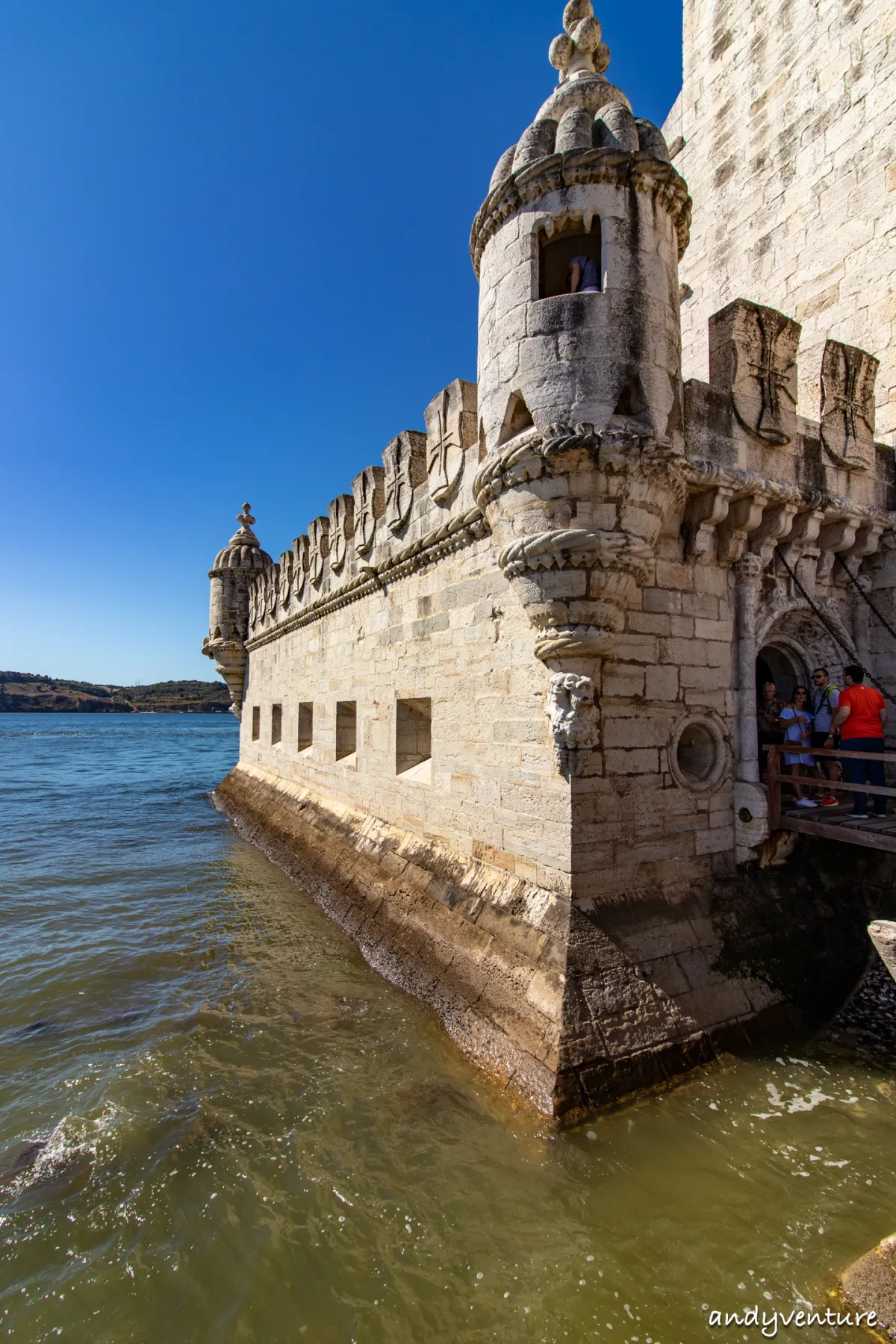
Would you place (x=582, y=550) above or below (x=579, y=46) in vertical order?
below

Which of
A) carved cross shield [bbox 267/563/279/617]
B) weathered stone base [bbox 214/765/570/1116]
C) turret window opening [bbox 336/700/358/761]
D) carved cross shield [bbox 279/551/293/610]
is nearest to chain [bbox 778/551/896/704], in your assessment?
weathered stone base [bbox 214/765/570/1116]

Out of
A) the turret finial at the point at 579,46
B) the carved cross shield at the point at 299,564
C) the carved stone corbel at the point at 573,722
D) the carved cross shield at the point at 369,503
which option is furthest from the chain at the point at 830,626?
the carved cross shield at the point at 299,564

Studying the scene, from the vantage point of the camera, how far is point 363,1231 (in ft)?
10.00

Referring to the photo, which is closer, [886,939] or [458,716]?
[886,939]

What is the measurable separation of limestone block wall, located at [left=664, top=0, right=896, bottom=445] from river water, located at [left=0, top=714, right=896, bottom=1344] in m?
5.95

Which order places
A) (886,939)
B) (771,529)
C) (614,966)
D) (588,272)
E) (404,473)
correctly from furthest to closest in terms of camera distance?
(404,473)
(771,529)
(588,272)
(614,966)
(886,939)

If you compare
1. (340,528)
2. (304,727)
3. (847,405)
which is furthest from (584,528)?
(304,727)

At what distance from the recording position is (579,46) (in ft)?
16.8

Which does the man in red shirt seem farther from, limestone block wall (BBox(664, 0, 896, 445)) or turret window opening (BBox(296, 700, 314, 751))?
turret window opening (BBox(296, 700, 314, 751))

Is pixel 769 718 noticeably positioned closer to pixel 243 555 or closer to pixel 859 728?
pixel 859 728

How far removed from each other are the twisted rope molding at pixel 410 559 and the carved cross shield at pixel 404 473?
446 mm

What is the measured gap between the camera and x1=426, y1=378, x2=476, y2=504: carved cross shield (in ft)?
19.4

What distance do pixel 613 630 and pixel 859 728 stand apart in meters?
2.52

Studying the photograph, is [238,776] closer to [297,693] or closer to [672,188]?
[297,693]
